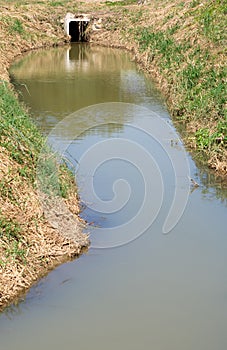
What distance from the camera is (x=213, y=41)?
16.5m

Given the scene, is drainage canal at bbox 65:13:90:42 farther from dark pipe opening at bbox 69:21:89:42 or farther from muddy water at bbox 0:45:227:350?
muddy water at bbox 0:45:227:350

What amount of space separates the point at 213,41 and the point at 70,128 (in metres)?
5.51

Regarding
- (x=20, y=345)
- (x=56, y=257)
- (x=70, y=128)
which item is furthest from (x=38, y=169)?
(x=70, y=128)

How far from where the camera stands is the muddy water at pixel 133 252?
6027 mm

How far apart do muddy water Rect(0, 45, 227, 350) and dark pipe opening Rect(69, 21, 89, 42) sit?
15.3 metres

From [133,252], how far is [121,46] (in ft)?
65.0

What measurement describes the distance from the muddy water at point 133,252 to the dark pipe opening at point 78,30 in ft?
50.1

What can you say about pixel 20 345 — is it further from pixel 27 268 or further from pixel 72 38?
pixel 72 38

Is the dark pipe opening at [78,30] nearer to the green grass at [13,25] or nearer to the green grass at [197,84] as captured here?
the green grass at [13,25]

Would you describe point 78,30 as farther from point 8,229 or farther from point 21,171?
point 8,229

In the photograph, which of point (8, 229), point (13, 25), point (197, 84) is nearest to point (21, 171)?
point (8, 229)

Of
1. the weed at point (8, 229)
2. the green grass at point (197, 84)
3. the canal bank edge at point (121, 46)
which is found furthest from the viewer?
the green grass at point (197, 84)

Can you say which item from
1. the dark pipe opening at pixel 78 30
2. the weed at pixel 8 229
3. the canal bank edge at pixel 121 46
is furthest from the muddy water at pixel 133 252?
the dark pipe opening at pixel 78 30

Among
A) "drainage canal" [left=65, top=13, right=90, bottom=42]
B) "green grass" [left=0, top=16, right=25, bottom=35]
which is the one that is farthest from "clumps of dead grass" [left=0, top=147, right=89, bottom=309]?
"drainage canal" [left=65, top=13, right=90, bottom=42]
